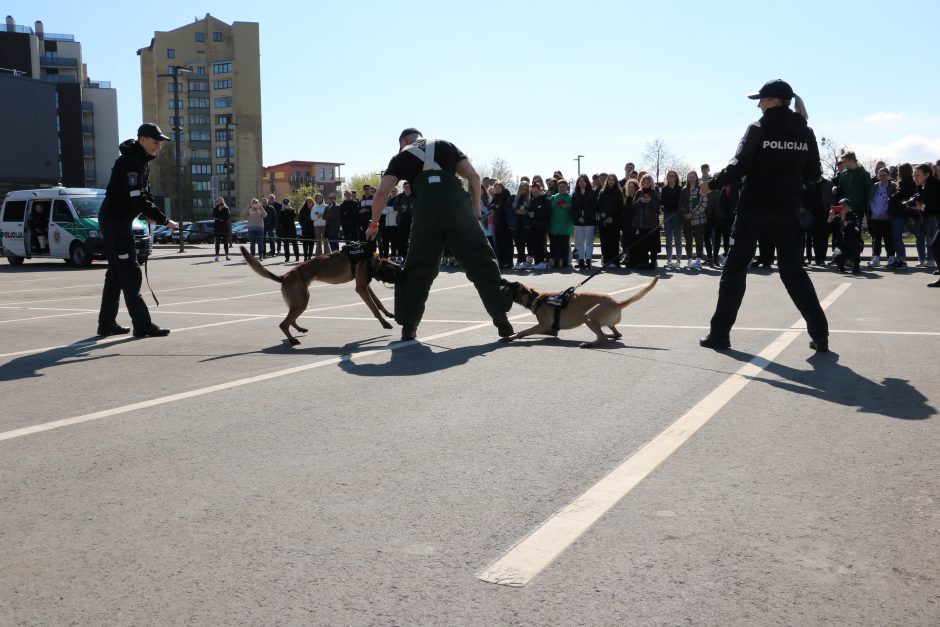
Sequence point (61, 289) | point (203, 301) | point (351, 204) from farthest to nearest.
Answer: point (351, 204) → point (61, 289) → point (203, 301)

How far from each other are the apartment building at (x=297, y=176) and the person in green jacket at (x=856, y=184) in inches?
6127

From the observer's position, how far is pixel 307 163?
584 ft

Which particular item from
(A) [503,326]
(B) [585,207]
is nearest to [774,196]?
(A) [503,326]

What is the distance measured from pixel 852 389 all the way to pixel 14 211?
26441mm

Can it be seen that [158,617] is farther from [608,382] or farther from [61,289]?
[61,289]

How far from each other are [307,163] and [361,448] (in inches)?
7041

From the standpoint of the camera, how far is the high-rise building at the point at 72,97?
87.4m

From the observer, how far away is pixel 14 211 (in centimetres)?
2688

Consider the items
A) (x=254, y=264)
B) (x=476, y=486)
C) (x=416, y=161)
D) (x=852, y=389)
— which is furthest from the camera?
(x=254, y=264)

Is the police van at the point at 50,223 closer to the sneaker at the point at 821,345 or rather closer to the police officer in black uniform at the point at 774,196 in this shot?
the police officer in black uniform at the point at 774,196

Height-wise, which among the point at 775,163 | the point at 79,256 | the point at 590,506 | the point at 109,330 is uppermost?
the point at 775,163

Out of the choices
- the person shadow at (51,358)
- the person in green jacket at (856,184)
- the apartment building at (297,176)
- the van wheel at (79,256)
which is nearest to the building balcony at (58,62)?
the apartment building at (297,176)

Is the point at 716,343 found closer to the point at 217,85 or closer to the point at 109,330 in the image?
the point at 109,330

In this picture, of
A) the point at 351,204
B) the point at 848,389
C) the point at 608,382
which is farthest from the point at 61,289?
the point at 848,389
